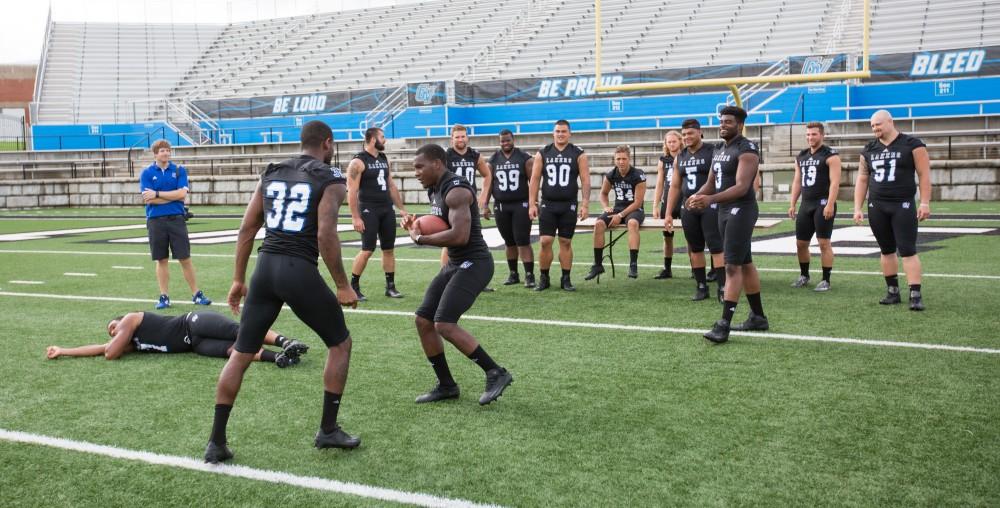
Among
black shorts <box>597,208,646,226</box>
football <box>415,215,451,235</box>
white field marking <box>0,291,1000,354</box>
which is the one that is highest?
football <box>415,215,451,235</box>

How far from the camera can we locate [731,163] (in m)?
7.80

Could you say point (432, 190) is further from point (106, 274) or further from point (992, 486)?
point (106, 274)

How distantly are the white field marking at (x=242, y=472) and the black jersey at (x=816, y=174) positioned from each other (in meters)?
7.71

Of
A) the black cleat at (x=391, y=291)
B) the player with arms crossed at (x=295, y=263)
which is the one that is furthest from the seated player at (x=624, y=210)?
the player with arms crossed at (x=295, y=263)

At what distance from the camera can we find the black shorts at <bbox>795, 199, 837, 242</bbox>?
10.4 m

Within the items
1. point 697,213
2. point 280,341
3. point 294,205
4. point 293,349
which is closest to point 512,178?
point 697,213

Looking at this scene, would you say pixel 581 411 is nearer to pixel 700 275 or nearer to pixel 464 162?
pixel 700 275

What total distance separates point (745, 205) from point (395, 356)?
317 cm

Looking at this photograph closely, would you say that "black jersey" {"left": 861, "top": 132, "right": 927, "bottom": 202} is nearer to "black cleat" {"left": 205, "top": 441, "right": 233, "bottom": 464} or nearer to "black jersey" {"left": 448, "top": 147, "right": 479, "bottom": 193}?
"black jersey" {"left": 448, "top": 147, "right": 479, "bottom": 193}

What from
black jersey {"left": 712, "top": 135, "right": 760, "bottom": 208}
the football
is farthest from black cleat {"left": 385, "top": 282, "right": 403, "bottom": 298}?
the football

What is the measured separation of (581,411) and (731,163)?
3231 millimetres

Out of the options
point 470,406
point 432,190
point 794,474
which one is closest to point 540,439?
point 470,406

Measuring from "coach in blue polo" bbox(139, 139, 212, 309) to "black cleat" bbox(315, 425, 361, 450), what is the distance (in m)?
5.62

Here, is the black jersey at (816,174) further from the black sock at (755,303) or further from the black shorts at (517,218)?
the black shorts at (517,218)
